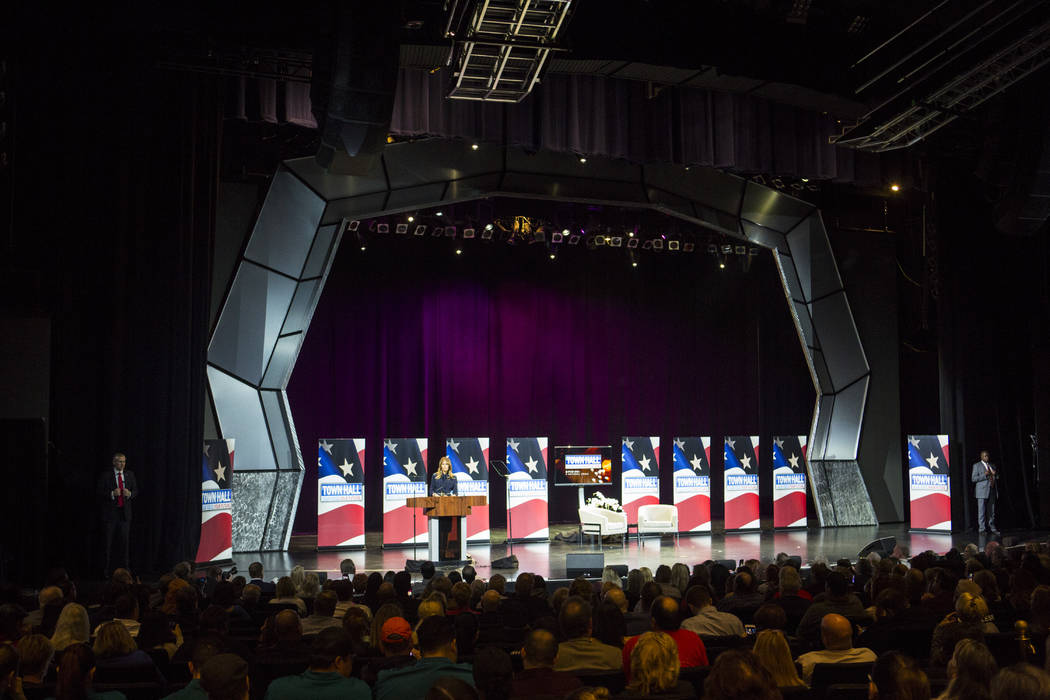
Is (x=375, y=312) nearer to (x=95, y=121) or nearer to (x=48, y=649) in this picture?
(x=95, y=121)

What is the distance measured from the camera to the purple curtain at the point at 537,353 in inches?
664

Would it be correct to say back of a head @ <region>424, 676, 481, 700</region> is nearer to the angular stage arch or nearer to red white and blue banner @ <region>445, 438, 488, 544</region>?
the angular stage arch

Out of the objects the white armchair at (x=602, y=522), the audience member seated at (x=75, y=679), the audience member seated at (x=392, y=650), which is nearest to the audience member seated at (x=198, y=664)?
the audience member seated at (x=75, y=679)

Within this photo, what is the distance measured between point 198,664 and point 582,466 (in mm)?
12020

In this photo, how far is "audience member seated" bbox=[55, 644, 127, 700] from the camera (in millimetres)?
3418

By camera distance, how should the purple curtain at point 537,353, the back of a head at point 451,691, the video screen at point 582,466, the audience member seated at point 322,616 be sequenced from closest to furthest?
1. the back of a head at point 451,691
2. the audience member seated at point 322,616
3. the video screen at point 582,466
4. the purple curtain at point 537,353

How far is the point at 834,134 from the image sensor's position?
15016 mm

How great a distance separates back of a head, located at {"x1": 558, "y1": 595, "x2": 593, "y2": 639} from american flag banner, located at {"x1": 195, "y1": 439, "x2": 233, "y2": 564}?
8.17 m

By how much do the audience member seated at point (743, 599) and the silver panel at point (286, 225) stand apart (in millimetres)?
9072

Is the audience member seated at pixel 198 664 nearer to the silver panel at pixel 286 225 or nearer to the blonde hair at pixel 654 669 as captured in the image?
the blonde hair at pixel 654 669

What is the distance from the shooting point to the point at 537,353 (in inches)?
724

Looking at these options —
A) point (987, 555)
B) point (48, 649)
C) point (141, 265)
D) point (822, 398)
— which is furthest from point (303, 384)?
point (48, 649)

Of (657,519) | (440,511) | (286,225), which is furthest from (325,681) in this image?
(657,519)

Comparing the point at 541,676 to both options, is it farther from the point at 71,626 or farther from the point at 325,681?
the point at 71,626
